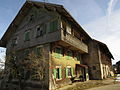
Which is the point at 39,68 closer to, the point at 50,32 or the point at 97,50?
the point at 50,32

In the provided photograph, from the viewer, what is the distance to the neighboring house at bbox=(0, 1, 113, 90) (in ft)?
40.6

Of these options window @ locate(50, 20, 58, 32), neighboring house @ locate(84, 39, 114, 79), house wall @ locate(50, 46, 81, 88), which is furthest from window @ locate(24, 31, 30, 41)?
neighboring house @ locate(84, 39, 114, 79)

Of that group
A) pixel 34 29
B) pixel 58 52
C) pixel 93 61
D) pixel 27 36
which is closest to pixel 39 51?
pixel 58 52

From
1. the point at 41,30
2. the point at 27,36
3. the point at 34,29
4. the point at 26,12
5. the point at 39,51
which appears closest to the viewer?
the point at 39,51

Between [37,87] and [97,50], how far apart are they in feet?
43.1

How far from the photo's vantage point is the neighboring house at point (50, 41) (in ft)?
40.6

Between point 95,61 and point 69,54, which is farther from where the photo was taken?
point 95,61

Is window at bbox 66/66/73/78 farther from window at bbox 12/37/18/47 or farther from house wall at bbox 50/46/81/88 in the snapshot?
window at bbox 12/37/18/47

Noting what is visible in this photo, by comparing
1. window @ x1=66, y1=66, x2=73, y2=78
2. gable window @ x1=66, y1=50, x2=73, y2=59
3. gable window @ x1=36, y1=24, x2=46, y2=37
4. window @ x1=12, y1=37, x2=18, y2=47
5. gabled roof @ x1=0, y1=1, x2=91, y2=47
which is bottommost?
window @ x1=66, y1=66, x2=73, y2=78

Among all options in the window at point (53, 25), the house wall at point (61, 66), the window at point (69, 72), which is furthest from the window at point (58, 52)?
the window at point (53, 25)

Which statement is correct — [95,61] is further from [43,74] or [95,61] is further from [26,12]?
[26,12]

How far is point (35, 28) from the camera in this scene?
49.9 feet

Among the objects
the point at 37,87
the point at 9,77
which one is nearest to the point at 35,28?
the point at 37,87

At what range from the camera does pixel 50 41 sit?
41.5ft
